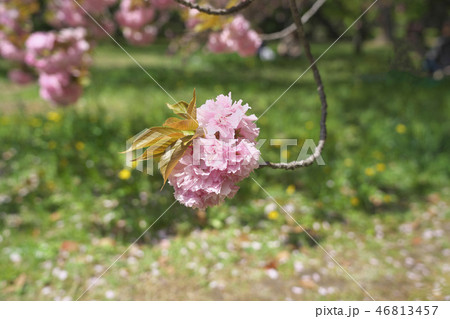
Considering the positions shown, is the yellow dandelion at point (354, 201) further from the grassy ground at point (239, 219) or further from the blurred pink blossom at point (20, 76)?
the blurred pink blossom at point (20, 76)

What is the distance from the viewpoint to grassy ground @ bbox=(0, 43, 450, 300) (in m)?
2.41

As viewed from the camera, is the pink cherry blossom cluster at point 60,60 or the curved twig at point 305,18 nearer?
the curved twig at point 305,18

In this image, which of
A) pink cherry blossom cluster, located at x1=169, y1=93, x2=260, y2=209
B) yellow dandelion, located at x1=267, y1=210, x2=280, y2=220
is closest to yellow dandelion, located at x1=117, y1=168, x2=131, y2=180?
yellow dandelion, located at x1=267, y1=210, x2=280, y2=220

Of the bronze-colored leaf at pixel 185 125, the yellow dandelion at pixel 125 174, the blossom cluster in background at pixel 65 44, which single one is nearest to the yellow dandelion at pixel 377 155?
the blossom cluster in background at pixel 65 44

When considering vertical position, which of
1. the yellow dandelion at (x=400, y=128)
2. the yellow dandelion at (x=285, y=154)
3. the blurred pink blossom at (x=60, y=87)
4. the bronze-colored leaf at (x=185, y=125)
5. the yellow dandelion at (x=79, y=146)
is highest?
the blurred pink blossom at (x=60, y=87)

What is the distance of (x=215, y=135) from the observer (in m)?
1.05

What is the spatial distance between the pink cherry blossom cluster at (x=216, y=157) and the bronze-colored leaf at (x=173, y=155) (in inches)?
1.4

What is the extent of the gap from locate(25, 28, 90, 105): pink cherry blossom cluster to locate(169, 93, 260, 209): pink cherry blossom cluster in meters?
2.17

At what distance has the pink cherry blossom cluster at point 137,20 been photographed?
3.57 metres

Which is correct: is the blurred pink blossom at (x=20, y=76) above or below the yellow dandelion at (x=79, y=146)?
above

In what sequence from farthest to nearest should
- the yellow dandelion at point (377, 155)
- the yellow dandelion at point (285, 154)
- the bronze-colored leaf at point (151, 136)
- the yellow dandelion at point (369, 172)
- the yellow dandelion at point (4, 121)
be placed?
the yellow dandelion at point (4, 121)
the yellow dandelion at point (377, 155)
the yellow dandelion at point (285, 154)
the yellow dandelion at point (369, 172)
the bronze-colored leaf at point (151, 136)

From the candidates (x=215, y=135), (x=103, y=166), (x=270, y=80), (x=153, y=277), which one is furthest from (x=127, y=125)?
(x=270, y=80)

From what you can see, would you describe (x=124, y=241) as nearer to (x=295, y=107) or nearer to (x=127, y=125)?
(x=127, y=125)

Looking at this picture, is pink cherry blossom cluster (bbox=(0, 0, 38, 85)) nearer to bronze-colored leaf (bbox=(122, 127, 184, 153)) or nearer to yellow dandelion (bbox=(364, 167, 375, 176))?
bronze-colored leaf (bbox=(122, 127, 184, 153))
